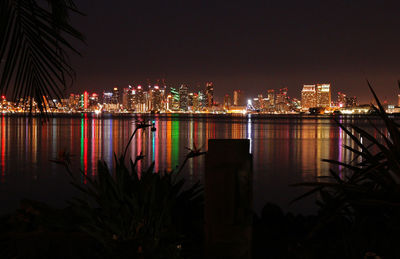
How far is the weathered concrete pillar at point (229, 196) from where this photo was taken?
3.44 m

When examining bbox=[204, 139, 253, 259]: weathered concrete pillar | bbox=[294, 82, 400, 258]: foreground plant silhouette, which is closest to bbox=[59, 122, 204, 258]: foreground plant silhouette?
bbox=[204, 139, 253, 259]: weathered concrete pillar

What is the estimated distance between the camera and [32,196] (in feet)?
43.6

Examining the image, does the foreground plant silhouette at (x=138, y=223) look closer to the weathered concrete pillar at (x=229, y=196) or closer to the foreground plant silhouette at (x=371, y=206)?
the weathered concrete pillar at (x=229, y=196)

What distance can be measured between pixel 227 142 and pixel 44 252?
221 centimetres

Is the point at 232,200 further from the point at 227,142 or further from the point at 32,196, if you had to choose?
the point at 32,196

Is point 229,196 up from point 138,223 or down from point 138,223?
up

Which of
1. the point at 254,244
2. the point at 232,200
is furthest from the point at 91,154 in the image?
the point at 232,200

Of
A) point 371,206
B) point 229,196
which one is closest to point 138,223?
point 229,196

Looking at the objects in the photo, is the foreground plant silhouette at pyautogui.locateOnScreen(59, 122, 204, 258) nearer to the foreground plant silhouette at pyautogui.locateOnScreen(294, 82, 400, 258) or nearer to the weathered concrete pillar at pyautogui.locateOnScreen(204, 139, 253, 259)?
the weathered concrete pillar at pyautogui.locateOnScreen(204, 139, 253, 259)

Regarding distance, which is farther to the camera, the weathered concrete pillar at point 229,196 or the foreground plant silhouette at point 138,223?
the foreground plant silhouette at point 138,223

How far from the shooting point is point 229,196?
3.47m

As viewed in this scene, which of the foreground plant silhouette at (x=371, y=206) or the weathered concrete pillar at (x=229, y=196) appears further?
the foreground plant silhouette at (x=371, y=206)

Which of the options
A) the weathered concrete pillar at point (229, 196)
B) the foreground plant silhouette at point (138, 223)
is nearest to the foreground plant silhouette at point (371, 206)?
A: the weathered concrete pillar at point (229, 196)

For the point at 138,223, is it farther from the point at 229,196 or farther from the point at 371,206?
the point at 371,206
